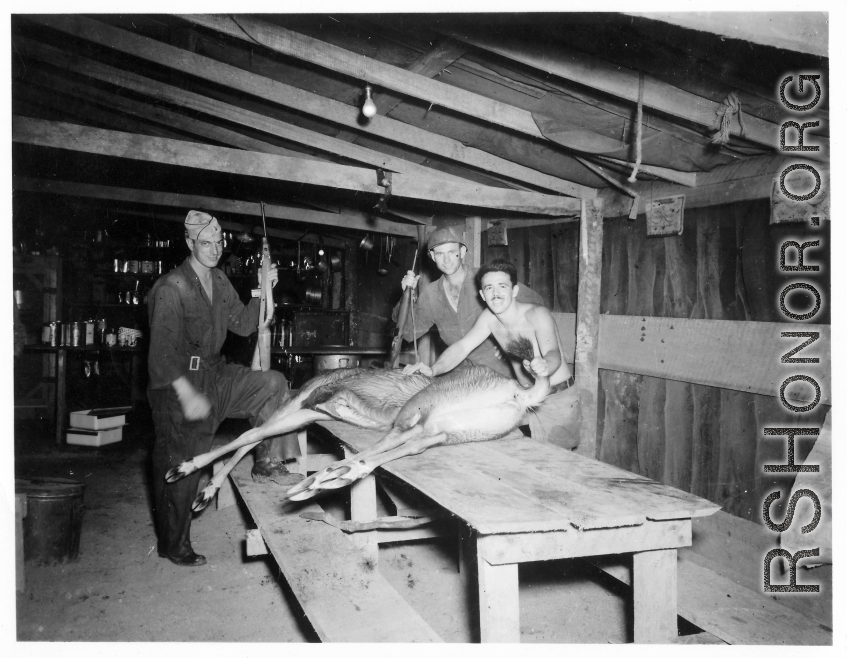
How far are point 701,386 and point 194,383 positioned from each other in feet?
12.0

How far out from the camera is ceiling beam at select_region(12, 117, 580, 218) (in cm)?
349

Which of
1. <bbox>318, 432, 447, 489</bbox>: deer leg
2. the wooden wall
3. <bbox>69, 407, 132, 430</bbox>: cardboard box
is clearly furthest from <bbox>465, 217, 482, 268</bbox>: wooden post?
<bbox>69, 407, 132, 430</bbox>: cardboard box

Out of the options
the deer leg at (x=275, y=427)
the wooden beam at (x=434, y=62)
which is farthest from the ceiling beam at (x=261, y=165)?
the deer leg at (x=275, y=427)

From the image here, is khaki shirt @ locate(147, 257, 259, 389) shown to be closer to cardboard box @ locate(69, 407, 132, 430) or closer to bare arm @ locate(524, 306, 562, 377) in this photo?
bare arm @ locate(524, 306, 562, 377)

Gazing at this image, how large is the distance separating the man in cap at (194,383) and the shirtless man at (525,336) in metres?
1.32

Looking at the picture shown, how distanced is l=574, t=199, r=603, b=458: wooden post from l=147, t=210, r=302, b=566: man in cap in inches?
99.8

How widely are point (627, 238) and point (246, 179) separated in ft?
15.1

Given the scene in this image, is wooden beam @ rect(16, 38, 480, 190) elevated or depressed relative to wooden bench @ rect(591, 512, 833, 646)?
elevated

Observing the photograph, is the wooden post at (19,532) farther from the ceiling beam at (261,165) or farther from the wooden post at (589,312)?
the wooden post at (589,312)

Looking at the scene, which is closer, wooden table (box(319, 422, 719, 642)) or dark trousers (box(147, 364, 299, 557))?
wooden table (box(319, 422, 719, 642))

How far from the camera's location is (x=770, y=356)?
3.37 metres

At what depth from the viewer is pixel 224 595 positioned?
3.50 m

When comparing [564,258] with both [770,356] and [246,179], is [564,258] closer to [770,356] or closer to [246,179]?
[770,356]

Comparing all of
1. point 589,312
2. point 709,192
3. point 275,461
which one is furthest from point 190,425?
point 709,192
